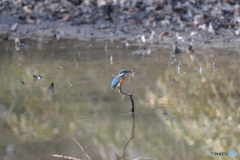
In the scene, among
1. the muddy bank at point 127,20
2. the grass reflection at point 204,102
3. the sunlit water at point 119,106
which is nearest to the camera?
the sunlit water at point 119,106

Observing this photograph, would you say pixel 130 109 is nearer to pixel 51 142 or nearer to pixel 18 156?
pixel 51 142

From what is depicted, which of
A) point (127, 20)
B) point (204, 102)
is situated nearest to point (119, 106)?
point (204, 102)

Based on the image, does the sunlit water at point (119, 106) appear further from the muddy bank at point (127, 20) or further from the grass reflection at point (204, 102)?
the muddy bank at point (127, 20)

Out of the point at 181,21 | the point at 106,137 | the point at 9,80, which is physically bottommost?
the point at 181,21

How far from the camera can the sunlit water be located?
130 inches

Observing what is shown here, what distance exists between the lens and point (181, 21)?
8.35m

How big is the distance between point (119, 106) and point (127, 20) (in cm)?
460

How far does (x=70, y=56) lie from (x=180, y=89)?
212 cm

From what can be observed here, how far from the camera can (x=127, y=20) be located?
8641mm

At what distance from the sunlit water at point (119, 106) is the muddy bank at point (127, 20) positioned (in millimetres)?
1093

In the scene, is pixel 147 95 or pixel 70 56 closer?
pixel 147 95

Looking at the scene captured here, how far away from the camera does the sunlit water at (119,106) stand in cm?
329

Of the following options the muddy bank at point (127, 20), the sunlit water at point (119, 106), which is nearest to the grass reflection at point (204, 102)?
the sunlit water at point (119, 106)

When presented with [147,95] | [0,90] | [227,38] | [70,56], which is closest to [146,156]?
[147,95]
